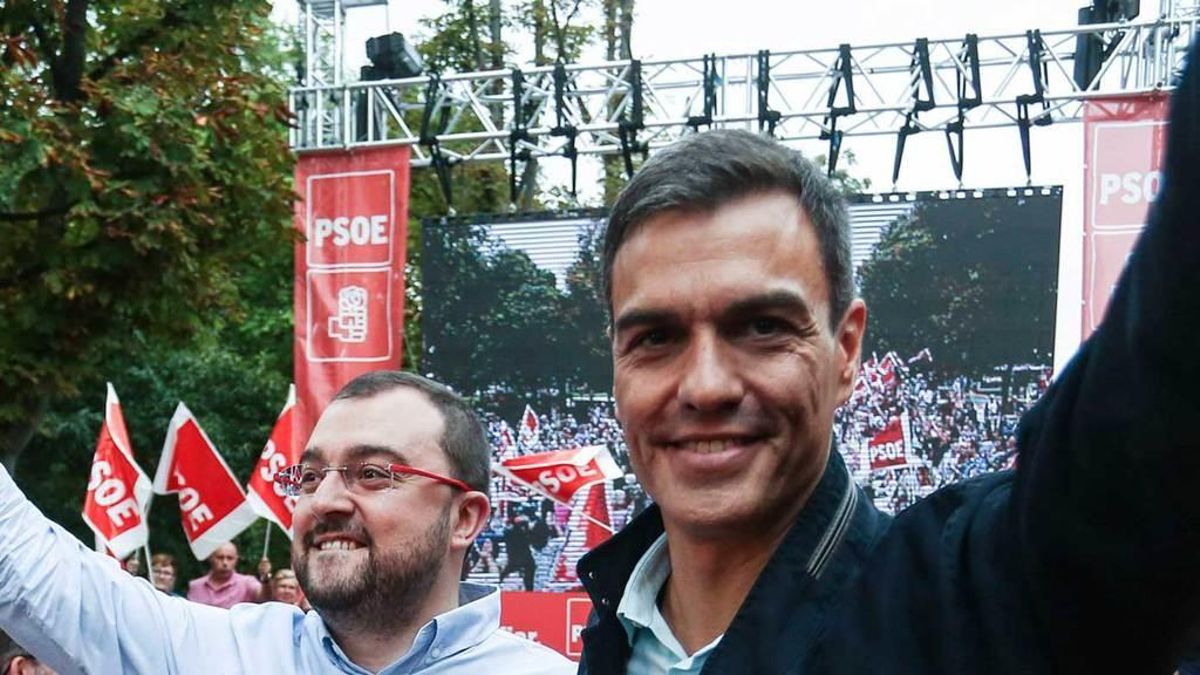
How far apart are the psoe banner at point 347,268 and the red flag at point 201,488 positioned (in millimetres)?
788

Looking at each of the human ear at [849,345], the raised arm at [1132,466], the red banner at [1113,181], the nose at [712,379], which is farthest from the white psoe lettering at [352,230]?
the raised arm at [1132,466]

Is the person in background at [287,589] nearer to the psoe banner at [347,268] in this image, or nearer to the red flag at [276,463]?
the red flag at [276,463]

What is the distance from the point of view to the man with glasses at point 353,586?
9.11 ft

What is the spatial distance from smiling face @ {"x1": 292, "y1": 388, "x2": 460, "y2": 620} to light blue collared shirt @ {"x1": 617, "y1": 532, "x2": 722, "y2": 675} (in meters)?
1.40

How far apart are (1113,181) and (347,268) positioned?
520 centimetres

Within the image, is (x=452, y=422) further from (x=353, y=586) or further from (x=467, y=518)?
(x=353, y=586)

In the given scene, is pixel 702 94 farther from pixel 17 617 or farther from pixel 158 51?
pixel 17 617

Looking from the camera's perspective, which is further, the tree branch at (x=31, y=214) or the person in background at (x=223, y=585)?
the person in background at (x=223, y=585)


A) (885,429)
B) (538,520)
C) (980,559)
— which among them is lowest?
(538,520)

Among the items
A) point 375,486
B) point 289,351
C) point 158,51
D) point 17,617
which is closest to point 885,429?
point 158,51

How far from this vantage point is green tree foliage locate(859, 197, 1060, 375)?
10492 mm

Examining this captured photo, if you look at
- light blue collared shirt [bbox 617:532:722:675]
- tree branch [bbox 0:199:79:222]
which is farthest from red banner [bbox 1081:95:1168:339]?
light blue collared shirt [bbox 617:532:722:675]

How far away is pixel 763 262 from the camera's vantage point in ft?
5.15

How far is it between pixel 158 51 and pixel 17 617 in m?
7.03
